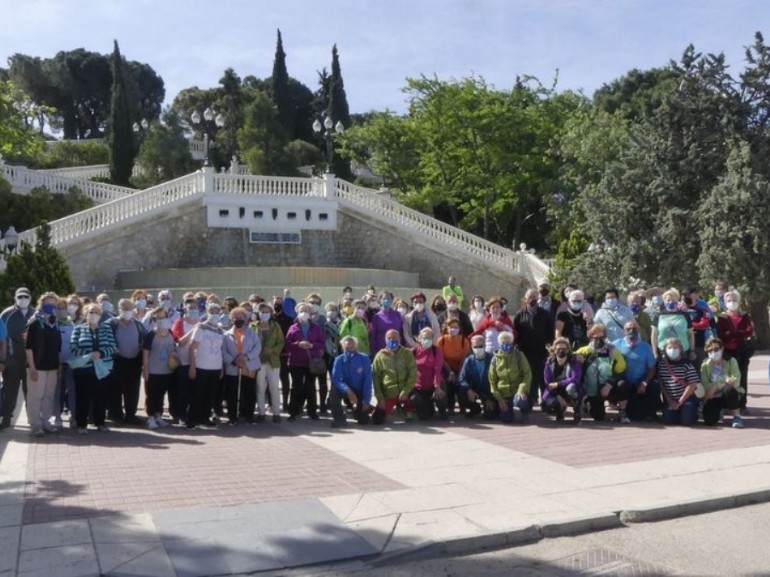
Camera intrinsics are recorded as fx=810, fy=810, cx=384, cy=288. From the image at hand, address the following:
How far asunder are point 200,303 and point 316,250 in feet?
56.0

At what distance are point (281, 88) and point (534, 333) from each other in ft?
147

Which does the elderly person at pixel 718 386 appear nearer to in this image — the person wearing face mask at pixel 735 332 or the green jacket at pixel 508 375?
the person wearing face mask at pixel 735 332

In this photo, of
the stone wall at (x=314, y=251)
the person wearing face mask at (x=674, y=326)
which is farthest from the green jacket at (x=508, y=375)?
the stone wall at (x=314, y=251)

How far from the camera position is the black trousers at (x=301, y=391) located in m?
11.0

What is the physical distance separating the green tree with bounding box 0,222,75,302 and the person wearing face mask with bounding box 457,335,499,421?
34.0 feet

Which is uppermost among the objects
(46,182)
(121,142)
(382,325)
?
(121,142)

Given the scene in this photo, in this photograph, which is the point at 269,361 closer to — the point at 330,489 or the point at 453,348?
the point at 453,348

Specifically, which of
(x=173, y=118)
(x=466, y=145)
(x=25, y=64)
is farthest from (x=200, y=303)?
(x=25, y=64)

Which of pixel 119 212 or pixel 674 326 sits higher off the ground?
pixel 119 212

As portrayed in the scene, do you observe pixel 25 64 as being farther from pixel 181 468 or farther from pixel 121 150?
pixel 181 468

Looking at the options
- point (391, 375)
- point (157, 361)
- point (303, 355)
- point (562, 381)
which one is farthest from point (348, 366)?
point (562, 381)

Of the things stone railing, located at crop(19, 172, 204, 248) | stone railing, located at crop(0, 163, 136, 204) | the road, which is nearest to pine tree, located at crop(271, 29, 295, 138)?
stone railing, located at crop(0, 163, 136, 204)

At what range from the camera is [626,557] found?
5559 millimetres

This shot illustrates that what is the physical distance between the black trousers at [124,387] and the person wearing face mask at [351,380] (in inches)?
101
